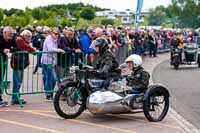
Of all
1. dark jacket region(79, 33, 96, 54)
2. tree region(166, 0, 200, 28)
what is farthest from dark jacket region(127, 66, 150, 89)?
tree region(166, 0, 200, 28)

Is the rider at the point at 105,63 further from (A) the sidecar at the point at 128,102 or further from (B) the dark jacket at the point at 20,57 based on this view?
(B) the dark jacket at the point at 20,57

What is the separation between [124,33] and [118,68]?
16108 mm

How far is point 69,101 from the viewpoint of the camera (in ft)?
32.8

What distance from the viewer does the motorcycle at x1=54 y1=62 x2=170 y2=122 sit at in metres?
9.85

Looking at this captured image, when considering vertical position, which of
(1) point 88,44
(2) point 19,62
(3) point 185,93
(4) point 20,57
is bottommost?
(3) point 185,93

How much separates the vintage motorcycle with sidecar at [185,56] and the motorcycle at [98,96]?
14.1 metres

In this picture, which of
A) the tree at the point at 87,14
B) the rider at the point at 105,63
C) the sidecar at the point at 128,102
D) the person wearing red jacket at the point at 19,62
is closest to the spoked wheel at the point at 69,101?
the sidecar at the point at 128,102

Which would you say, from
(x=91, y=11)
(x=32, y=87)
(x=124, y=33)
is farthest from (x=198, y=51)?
(x=91, y=11)

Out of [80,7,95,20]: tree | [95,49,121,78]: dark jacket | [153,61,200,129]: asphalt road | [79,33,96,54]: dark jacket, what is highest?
[80,7,95,20]: tree

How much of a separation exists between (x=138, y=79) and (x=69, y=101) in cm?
Answer: 137

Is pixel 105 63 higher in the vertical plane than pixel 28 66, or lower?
higher

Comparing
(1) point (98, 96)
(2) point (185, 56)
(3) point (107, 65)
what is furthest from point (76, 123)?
(2) point (185, 56)

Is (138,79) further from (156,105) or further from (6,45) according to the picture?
(6,45)

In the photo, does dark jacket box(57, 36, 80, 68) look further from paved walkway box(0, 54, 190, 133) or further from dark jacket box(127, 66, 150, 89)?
dark jacket box(127, 66, 150, 89)
